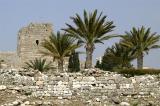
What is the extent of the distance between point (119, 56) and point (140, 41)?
3785mm

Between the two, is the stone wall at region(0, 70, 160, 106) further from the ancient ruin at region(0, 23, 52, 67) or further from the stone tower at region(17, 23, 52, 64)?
the stone tower at region(17, 23, 52, 64)

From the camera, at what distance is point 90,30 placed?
93.2 feet

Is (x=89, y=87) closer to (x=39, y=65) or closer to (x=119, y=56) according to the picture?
(x=119, y=56)

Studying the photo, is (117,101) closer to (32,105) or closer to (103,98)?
(103,98)

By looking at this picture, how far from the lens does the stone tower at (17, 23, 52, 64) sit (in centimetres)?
4216

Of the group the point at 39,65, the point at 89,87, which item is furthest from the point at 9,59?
the point at 89,87

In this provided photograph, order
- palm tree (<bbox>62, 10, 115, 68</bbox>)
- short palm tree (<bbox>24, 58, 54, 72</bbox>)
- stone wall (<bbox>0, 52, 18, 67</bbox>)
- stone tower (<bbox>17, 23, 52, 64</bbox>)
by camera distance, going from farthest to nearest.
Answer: stone tower (<bbox>17, 23, 52, 64</bbox>) < short palm tree (<bbox>24, 58, 54, 72</bbox>) < stone wall (<bbox>0, 52, 18, 67</bbox>) < palm tree (<bbox>62, 10, 115, 68</bbox>)

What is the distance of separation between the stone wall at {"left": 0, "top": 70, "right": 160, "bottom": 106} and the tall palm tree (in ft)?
55.5

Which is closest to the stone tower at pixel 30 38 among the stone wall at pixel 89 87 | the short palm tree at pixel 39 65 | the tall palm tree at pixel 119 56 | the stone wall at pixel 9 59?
the stone wall at pixel 9 59

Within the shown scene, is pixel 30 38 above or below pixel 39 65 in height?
above

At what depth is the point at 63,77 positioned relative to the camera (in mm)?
17781

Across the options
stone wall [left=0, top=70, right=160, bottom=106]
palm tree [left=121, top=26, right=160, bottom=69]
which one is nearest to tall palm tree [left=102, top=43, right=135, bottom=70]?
palm tree [left=121, top=26, right=160, bottom=69]

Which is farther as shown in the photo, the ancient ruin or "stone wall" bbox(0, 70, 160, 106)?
the ancient ruin

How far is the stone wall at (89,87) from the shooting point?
17.2m
